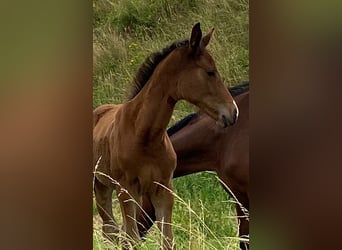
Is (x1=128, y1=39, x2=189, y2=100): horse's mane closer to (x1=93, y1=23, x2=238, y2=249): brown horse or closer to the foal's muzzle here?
(x1=93, y1=23, x2=238, y2=249): brown horse

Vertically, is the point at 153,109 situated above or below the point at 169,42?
below

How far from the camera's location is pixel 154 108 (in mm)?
1738

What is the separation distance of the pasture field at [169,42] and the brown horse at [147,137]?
24 millimetres

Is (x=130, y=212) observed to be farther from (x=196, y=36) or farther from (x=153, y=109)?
(x=196, y=36)

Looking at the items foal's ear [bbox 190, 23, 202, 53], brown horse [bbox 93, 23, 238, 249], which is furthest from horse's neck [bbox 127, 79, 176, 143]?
foal's ear [bbox 190, 23, 202, 53]

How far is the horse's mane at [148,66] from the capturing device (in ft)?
5.63

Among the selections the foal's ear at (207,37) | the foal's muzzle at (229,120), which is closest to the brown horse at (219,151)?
the foal's muzzle at (229,120)

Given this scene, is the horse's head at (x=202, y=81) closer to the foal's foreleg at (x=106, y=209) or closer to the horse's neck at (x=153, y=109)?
the horse's neck at (x=153, y=109)

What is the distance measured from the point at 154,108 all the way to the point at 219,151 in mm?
210

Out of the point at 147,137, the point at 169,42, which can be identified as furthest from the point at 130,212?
the point at 169,42

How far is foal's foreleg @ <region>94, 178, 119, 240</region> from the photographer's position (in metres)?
1.75

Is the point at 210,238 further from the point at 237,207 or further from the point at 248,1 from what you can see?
the point at 248,1
